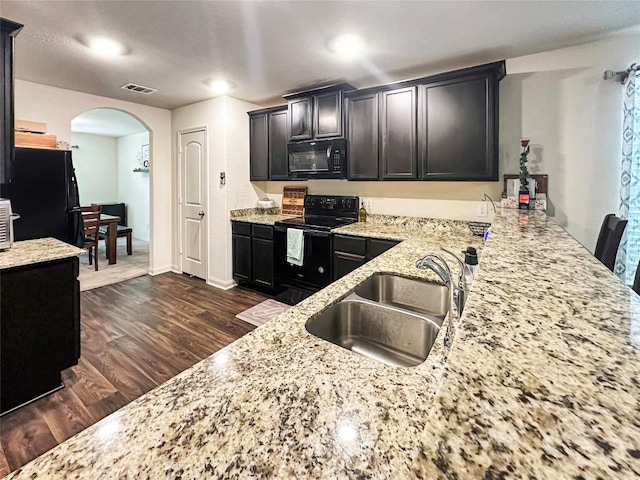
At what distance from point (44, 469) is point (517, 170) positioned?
335 centimetres

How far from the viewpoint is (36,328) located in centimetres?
196

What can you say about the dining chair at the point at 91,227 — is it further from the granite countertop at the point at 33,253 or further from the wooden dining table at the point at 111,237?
the granite countertop at the point at 33,253

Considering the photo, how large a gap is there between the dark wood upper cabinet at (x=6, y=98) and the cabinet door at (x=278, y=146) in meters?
2.51

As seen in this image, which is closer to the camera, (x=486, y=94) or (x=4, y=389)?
(x=4, y=389)

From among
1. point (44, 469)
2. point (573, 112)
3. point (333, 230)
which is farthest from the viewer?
point (333, 230)

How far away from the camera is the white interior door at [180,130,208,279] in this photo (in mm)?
4395

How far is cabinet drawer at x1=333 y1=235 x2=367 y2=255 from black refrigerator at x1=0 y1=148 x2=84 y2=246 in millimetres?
2974

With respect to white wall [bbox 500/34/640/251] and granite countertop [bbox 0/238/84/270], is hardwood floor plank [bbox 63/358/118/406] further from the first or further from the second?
white wall [bbox 500/34/640/251]

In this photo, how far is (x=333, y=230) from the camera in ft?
10.8

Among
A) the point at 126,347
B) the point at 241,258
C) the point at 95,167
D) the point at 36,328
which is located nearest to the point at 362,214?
the point at 241,258

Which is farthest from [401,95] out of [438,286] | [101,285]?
[101,285]

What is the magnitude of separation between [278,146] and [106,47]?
6.34ft

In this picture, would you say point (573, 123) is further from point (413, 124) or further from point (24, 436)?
point (24, 436)

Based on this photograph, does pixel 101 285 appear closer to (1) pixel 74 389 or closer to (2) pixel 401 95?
(1) pixel 74 389
